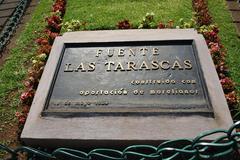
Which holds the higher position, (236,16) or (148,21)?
(236,16)

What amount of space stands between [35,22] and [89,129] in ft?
16.4

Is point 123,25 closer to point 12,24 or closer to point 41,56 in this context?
point 41,56

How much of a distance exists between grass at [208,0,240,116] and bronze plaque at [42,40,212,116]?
109 cm

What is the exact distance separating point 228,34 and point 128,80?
3203 mm

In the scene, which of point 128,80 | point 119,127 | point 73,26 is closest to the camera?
point 119,127

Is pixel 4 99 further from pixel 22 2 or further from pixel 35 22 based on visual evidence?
pixel 22 2

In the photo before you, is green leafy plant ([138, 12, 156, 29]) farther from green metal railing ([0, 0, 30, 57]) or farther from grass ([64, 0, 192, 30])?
green metal railing ([0, 0, 30, 57])

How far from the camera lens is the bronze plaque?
5.13 m

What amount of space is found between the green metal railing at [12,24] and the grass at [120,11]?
132 cm

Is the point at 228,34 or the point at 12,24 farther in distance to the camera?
the point at 12,24

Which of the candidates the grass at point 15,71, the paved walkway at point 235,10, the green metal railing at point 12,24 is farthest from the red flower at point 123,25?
the green metal railing at point 12,24

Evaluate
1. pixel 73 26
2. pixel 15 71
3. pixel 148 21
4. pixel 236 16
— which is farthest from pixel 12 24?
pixel 236 16

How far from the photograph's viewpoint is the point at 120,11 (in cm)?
889

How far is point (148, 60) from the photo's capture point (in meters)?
5.96
